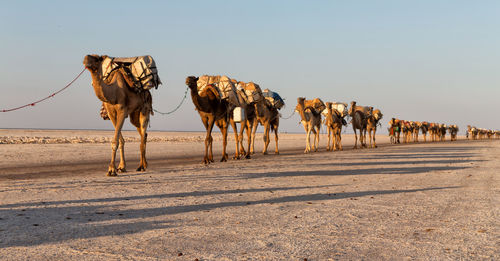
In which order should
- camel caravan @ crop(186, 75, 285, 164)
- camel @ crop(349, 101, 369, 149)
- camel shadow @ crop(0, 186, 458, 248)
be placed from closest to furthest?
camel shadow @ crop(0, 186, 458, 248), camel caravan @ crop(186, 75, 285, 164), camel @ crop(349, 101, 369, 149)

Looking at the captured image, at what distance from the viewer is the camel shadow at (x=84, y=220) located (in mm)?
6379

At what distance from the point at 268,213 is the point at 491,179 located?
9.72m

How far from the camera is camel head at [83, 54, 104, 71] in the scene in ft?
45.8

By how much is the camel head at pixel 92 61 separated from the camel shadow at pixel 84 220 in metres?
5.74

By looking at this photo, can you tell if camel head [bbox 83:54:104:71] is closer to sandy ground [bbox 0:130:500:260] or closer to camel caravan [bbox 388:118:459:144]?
sandy ground [bbox 0:130:500:260]

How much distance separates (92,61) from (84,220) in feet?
25.5

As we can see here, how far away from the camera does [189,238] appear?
6379 mm

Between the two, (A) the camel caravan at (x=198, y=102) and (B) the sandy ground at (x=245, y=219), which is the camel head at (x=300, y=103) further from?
(B) the sandy ground at (x=245, y=219)

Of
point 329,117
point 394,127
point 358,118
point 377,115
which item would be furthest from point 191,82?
point 394,127

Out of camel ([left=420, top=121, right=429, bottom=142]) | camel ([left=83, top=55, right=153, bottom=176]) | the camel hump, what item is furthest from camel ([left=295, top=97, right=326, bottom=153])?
camel ([left=420, top=121, right=429, bottom=142])

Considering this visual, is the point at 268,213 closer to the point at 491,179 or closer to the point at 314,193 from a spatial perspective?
the point at 314,193

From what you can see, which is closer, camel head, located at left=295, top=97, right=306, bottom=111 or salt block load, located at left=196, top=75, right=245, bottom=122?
salt block load, located at left=196, top=75, right=245, bottom=122

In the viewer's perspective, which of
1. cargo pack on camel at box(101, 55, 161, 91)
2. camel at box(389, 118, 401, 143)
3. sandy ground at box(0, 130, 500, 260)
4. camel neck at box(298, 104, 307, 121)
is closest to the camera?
sandy ground at box(0, 130, 500, 260)

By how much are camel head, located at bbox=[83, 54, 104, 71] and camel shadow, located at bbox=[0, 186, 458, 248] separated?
5738 mm
